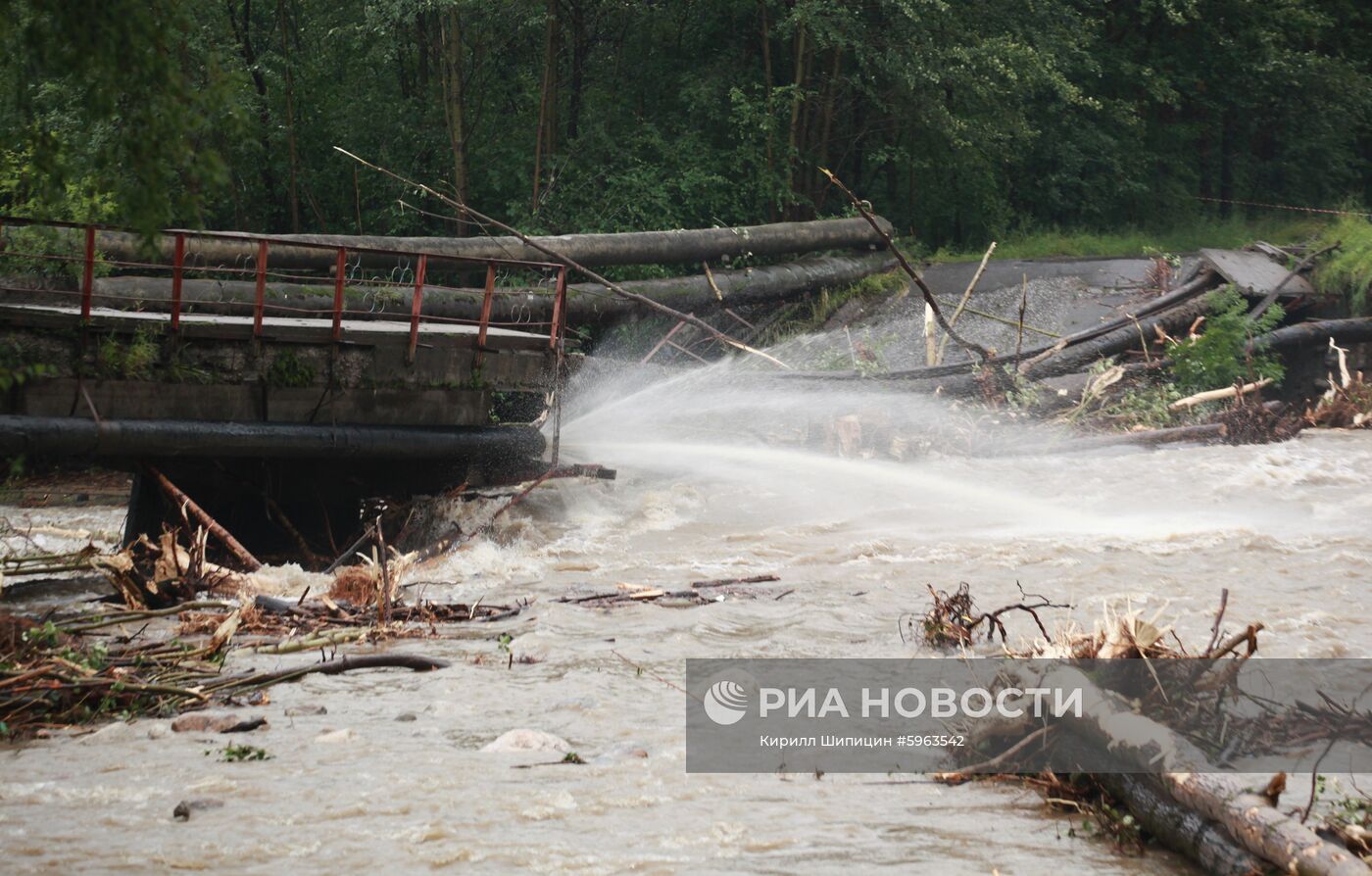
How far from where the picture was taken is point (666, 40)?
26766 millimetres

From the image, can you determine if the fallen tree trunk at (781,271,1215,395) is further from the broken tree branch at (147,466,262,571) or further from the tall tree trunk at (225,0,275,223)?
the tall tree trunk at (225,0,275,223)

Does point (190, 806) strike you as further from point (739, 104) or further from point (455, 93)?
point (739, 104)

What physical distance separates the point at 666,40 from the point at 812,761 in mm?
22509

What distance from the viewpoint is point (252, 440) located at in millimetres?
12055

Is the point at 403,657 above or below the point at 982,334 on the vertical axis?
below

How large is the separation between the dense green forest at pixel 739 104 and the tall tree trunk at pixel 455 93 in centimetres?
8

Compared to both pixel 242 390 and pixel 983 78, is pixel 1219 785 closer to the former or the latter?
pixel 242 390

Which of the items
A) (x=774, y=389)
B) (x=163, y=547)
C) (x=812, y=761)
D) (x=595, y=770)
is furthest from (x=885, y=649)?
(x=774, y=389)

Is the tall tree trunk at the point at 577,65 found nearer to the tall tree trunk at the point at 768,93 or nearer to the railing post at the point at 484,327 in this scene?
the tall tree trunk at the point at 768,93

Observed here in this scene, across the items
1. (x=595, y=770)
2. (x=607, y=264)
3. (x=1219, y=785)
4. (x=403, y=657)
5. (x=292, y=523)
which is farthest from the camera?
(x=607, y=264)

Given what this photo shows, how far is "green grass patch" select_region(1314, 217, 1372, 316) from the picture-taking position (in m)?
21.1
